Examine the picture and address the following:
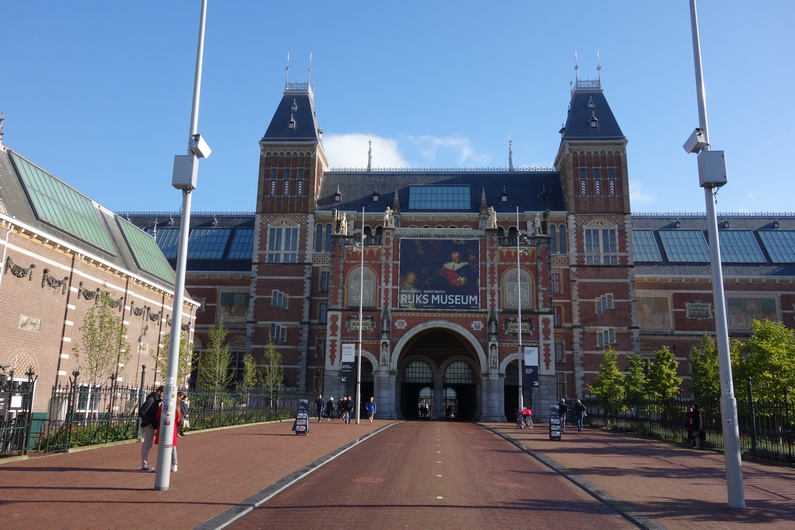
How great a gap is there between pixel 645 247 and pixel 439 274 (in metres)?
24.5

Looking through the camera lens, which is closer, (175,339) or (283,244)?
(175,339)

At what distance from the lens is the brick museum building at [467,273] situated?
46688mm

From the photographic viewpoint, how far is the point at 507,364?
154 ft

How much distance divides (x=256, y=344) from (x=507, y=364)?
2163 centimetres

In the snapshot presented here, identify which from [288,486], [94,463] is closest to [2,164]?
[94,463]

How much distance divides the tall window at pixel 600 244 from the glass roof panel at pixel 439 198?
11.3 m

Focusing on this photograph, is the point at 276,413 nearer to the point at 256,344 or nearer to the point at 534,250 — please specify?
the point at 256,344

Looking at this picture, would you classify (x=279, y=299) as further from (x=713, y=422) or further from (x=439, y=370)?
(x=713, y=422)

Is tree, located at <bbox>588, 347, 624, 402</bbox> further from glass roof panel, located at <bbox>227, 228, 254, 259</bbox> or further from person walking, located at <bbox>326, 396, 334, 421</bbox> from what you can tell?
glass roof panel, located at <bbox>227, 228, 254, 259</bbox>

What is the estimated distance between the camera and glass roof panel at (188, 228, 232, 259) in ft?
204

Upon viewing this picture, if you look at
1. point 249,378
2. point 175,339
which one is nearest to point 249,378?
point 249,378

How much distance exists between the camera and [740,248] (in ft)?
199

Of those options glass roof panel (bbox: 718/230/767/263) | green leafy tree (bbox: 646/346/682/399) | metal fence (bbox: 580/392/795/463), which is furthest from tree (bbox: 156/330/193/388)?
glass roof panel (bbox: 718/230/767/263)

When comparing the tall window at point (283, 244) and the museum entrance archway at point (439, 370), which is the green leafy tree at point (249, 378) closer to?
the tall window at point (283, 244)
